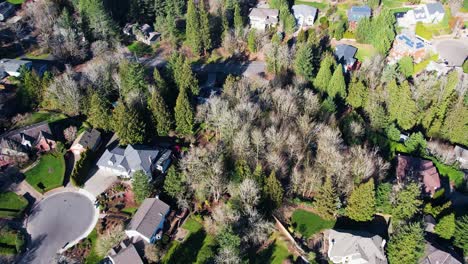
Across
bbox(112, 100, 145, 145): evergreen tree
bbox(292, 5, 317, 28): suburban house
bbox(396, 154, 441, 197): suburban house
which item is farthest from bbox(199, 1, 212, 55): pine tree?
bbox(396, 154, 441, 197): suburban house

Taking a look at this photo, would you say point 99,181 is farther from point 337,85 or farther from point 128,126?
point 337,85

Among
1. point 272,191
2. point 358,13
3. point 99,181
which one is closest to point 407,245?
point 272,191

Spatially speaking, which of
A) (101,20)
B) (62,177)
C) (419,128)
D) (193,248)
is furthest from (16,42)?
(419,128)

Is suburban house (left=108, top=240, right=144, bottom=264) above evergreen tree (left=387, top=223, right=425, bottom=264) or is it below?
below

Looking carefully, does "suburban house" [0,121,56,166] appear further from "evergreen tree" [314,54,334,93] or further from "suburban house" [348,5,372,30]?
"suburban house" [348,5,372,30]

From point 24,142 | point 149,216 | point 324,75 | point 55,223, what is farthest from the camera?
point 324,75

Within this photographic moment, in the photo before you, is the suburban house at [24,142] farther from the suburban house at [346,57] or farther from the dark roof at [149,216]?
the suburban house at [346,57]

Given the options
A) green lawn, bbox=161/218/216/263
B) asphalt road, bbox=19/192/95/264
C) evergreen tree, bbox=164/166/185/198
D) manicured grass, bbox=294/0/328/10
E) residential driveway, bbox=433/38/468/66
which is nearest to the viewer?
green lawn, bbox=161/218/216/263
